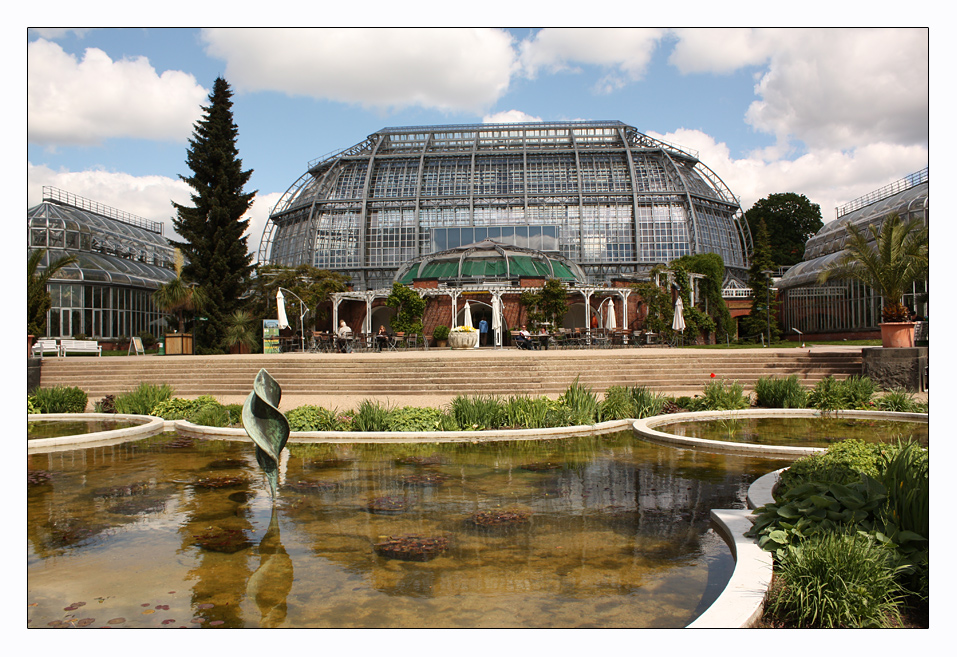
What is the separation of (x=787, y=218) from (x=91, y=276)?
188 ft

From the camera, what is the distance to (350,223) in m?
46.6

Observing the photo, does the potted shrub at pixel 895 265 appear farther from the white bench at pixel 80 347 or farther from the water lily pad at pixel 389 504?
the white bench at pixel 80 347

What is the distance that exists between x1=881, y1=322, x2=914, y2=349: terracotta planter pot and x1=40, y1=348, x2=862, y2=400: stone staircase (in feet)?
3.37

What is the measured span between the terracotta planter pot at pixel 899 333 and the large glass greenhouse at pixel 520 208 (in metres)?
29.8

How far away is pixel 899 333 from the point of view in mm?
14086

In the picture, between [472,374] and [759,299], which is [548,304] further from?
[472,374]

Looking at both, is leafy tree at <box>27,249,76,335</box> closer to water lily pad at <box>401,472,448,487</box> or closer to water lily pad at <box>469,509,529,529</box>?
water lily pad at <box>401,472,448,487</box>

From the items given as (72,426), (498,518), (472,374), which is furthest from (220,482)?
(472,374)

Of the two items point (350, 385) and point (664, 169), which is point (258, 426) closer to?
point (350, 385)

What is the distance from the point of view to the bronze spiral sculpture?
5.58m

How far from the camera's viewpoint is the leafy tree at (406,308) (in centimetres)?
3078

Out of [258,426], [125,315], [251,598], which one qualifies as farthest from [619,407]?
[125,315]

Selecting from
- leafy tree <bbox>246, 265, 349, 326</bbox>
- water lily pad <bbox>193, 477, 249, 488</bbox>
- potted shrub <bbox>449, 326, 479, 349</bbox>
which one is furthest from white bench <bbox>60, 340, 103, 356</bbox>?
water lily pad <bbox>193, 477, 249, 488</bbox>

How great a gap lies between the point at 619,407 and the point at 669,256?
36.4 meters
